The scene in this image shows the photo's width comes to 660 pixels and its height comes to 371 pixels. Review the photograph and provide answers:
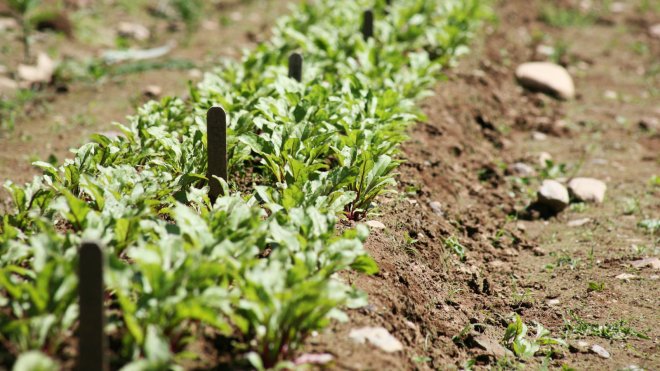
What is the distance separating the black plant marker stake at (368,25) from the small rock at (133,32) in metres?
3.39

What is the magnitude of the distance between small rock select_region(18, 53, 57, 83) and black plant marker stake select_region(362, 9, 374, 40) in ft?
10.5

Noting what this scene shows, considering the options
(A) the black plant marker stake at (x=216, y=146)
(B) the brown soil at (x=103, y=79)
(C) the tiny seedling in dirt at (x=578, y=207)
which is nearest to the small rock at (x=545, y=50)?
(B) the brown soil at (x=103, y=79)

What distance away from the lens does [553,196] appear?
18.4 feet

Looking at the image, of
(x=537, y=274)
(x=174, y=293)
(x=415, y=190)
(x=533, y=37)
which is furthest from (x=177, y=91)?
(x=533, y=37)

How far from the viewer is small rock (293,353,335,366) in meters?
3.07

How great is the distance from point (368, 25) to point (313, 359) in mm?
4497

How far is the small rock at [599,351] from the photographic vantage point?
394 centimetres

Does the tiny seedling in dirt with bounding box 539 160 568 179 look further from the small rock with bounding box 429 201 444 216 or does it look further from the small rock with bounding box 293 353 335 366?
the small rock with bounding box 293 353 335 366

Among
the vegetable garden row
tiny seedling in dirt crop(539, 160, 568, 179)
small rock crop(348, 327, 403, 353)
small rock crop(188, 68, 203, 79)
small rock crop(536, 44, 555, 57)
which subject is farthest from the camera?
small rock crop(536, 44, 555, 57)

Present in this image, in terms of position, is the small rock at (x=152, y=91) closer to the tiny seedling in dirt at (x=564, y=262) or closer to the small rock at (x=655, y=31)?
the tiny seedling in dirt at (x=564, y=262)

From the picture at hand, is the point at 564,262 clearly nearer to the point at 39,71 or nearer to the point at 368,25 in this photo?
the point at 368,25

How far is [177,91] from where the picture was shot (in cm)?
723

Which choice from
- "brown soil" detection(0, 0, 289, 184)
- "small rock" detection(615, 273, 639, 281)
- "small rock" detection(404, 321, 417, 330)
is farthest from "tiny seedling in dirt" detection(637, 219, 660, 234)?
"brown soil" detection(0, 0, 289, 184)

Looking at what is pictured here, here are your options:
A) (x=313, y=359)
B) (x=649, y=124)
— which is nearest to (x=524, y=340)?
(x=313, y=359)
